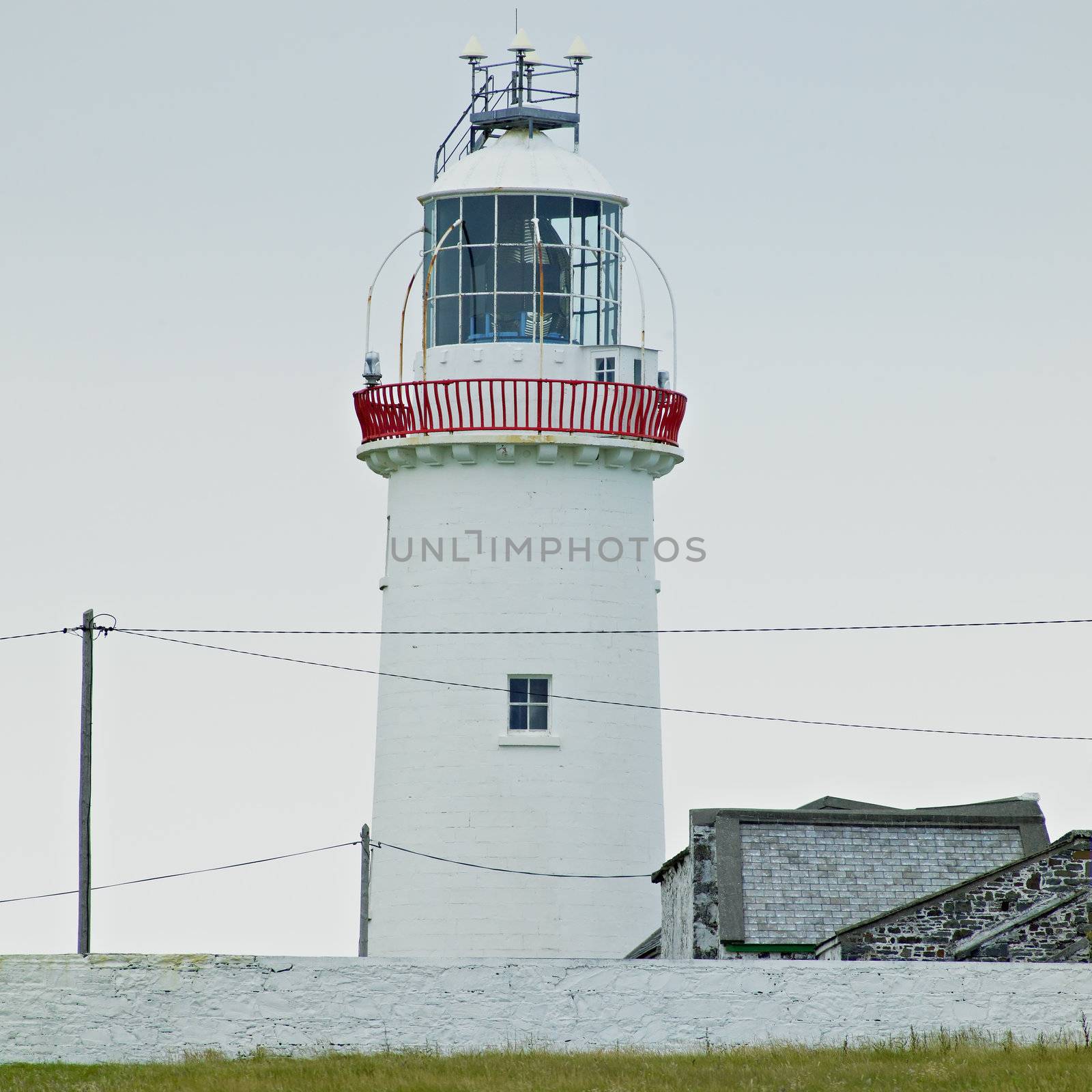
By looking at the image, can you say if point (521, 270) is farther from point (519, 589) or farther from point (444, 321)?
point (519, 589)

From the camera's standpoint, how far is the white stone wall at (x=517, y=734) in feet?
116

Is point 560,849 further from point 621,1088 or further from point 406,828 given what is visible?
point 621,1088

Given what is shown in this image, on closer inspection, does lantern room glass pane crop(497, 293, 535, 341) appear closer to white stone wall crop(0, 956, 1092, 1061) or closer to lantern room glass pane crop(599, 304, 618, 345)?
lantern room glass pane crop(599, 304, 618, 345)

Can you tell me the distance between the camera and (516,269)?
3662 centimetres

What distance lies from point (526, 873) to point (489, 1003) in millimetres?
7549

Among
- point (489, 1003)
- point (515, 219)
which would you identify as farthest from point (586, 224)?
point (489, 1003)

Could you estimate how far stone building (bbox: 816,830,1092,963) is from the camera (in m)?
32.4

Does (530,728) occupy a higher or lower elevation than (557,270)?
lower

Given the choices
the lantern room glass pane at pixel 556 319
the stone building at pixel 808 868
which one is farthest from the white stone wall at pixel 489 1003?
the lantern room glass pane at pixel 556 319

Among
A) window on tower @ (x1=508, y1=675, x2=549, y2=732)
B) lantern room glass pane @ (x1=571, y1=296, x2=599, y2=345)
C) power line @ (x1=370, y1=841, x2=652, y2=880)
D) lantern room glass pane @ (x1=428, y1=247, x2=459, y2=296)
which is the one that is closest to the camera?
power line @ (x1=370, y1=841, x2=652, y2=880)

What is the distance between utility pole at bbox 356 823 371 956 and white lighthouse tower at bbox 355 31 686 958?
390mm

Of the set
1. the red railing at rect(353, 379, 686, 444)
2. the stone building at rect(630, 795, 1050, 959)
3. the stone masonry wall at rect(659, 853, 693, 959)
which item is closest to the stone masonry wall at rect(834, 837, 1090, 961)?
the stone building at rect(630, 795, 1050, 959)

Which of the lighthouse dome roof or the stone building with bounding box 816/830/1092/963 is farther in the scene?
the lighthouse dome roof

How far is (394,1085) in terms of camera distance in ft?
81.6
